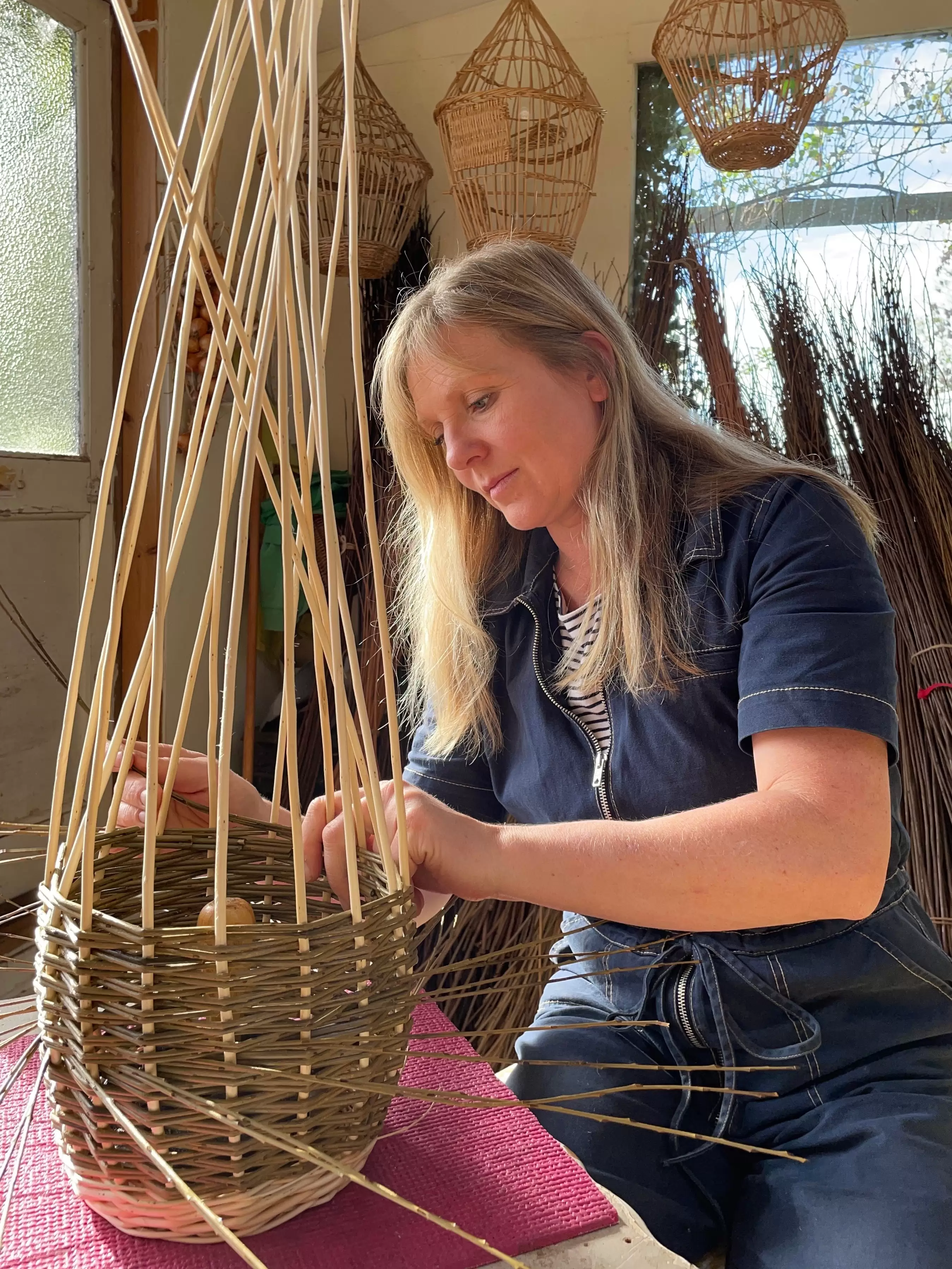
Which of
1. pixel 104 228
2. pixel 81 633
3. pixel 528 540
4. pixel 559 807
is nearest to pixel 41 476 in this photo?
pixel 104 228

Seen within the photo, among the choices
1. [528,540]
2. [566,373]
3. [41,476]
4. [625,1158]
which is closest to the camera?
[625,1158]

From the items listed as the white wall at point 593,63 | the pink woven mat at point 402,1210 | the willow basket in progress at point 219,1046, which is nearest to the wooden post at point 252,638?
the white wall at point 593,63

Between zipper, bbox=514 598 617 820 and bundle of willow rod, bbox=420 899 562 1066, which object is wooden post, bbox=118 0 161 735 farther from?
zipper, bbox=514 598 617 820

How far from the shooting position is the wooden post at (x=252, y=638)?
8.51 feet

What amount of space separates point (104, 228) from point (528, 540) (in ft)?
5.34

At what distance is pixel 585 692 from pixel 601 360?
1.36 ft

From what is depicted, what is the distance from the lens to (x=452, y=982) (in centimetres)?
237

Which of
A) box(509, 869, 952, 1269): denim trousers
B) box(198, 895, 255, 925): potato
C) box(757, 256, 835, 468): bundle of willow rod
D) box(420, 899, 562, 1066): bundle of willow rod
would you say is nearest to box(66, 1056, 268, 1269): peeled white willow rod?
box(198, 895, 255, 925): potato

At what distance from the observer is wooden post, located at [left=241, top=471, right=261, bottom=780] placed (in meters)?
2.59

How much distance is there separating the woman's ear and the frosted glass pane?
4.89 feet

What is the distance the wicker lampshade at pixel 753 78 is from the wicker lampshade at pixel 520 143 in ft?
0.77

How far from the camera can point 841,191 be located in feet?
9.09

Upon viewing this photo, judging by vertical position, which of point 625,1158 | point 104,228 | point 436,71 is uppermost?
point 436,71

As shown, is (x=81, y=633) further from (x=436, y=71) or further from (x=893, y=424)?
(x=436, y=71)
